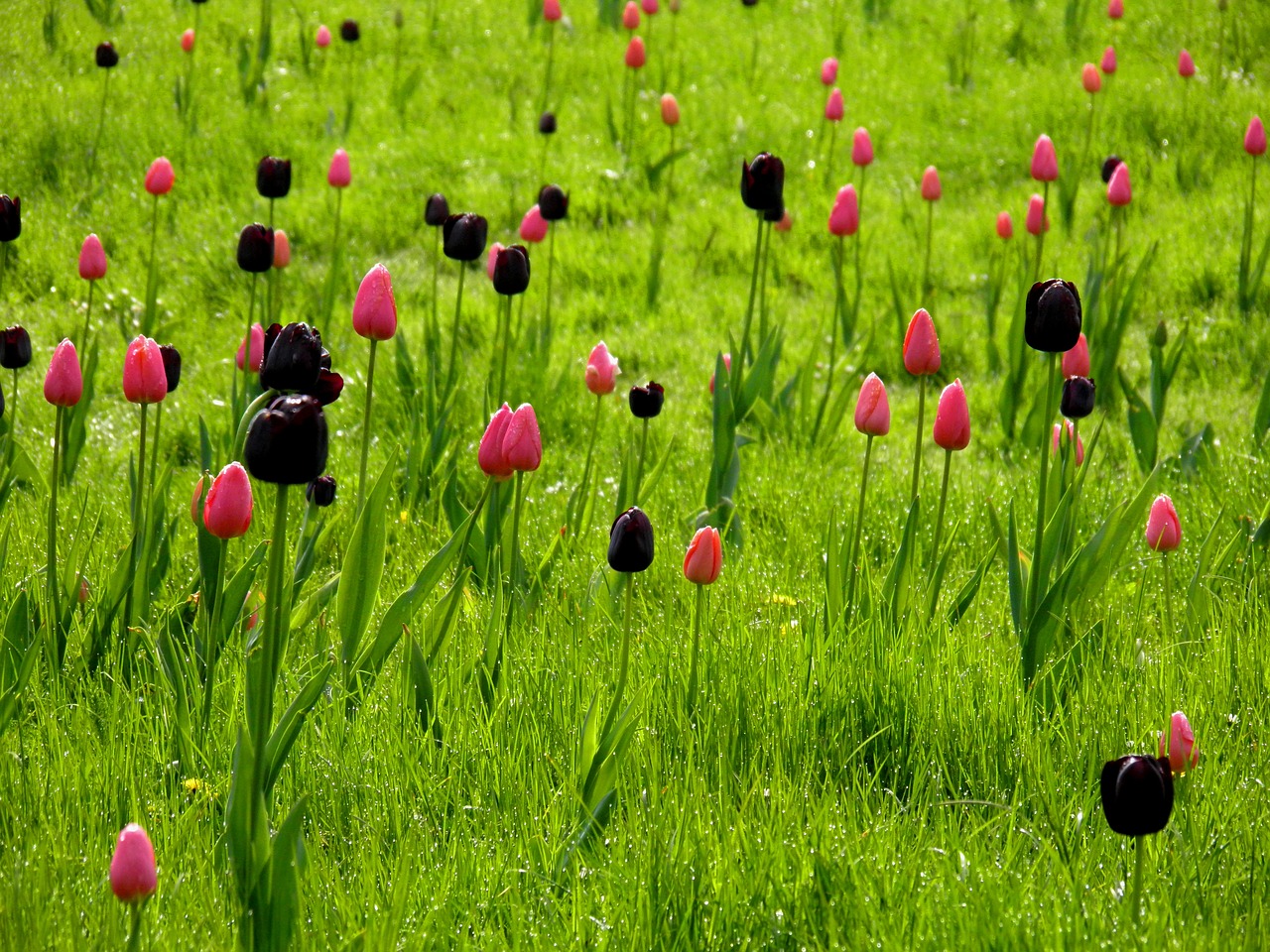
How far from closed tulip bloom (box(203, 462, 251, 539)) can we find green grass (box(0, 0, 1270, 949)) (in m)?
0.38

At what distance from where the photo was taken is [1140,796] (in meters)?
1.48

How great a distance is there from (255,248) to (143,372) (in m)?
0.88

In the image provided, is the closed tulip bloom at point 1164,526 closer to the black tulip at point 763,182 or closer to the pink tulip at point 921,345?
the pink tulip at point 921,345

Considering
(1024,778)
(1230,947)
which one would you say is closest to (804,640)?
(1024,778)

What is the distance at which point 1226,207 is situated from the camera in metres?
5.74

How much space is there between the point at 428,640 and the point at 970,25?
595 cm

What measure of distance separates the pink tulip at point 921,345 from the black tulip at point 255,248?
159cm

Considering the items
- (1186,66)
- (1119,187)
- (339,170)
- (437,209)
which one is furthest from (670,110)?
(1186,66)

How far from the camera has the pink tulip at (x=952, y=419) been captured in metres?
2.43

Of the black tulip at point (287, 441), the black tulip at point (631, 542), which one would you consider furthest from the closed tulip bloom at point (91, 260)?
the black tulip at point (287, 441)

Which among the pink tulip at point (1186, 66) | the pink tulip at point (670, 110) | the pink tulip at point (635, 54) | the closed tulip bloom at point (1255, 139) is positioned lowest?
the pink tulip at point (670, 110)

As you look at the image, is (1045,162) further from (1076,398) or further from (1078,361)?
(1076,398)

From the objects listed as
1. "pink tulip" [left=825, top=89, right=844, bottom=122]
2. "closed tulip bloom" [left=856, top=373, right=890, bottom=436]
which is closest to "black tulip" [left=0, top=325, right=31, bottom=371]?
"closed tulip bloom" [left=856, top=373, right=890, bottom=436]

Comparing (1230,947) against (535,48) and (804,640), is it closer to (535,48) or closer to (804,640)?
(804,640)
